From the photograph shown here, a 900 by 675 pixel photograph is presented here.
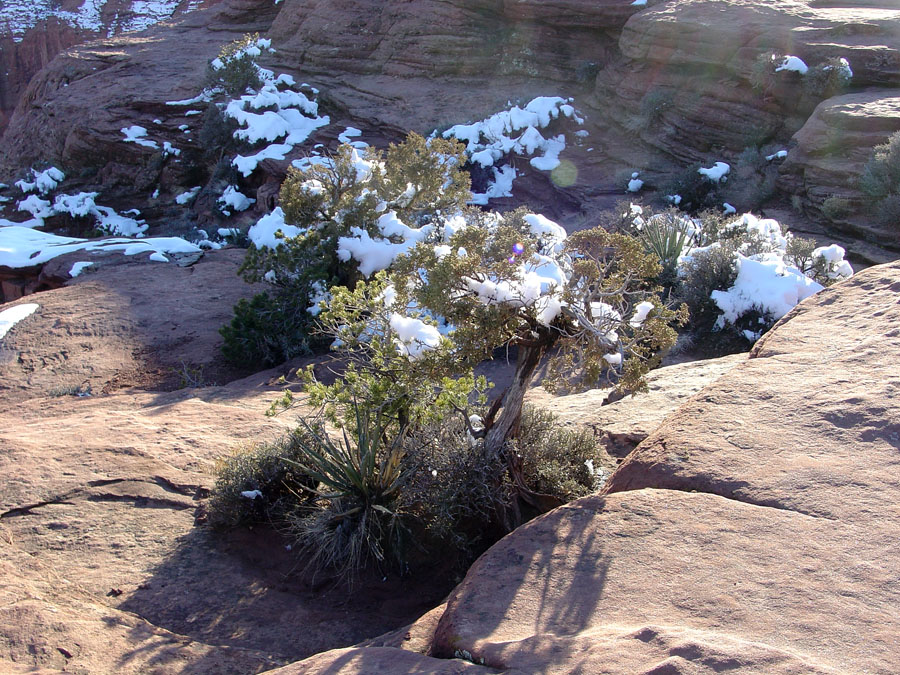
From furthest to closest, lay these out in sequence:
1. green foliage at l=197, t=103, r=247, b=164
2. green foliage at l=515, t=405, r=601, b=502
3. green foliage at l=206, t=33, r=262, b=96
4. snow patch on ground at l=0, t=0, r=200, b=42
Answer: snow patch on ground at l=0, t=0, r=200, b=42, green foliage at l=206, t=33, r=262, b=96, green foliage at l=197, t=103, r=247, b=164, green foliage at l=515, t=405, r=601, b=502

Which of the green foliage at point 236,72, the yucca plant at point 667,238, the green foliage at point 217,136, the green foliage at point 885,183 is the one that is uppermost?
the green foliage at point 236,72

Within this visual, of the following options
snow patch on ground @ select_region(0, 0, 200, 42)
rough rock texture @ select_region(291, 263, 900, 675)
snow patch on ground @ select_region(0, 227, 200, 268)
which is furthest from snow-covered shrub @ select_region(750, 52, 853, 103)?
snow patch on ground @ select_region(0, 0, 200, 42)

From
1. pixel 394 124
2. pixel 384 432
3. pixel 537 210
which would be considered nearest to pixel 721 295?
pixel 384 432

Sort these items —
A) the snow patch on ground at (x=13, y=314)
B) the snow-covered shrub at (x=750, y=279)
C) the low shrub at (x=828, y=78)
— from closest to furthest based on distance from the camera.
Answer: the snow-covered shrub at (x=750, y=279), the snow patch on ground at (x=13, y=314), the low shrub at (x=828, y=78)

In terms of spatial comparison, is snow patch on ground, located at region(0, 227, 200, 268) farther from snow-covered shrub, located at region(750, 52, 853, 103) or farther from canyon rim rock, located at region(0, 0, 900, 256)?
snow-covered shrub, located at region(750, 52, 853, 103)

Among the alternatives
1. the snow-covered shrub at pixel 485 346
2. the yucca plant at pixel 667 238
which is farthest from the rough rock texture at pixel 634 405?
the yucca plant at pixel 667 238

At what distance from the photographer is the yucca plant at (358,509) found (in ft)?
15.5

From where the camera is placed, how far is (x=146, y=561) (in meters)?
4.75

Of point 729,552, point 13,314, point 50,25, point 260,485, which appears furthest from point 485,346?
point 50,25

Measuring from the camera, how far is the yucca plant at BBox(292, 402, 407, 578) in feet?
15.5

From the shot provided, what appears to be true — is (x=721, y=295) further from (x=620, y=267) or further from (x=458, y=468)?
(x=458, y=468)

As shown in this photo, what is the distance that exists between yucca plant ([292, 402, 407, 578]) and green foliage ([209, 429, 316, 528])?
0.77 feet

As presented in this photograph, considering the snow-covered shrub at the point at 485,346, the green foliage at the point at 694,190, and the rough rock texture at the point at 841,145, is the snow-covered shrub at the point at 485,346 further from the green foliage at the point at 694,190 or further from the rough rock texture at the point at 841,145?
the green foliage at the point at 694,190

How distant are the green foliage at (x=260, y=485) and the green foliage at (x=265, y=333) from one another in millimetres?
4262
